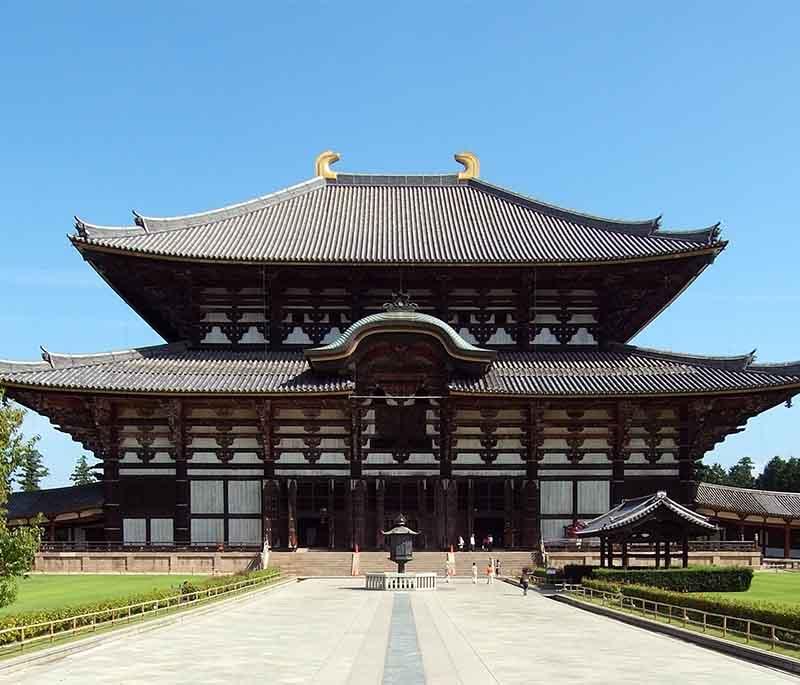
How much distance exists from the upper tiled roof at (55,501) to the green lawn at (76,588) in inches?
347

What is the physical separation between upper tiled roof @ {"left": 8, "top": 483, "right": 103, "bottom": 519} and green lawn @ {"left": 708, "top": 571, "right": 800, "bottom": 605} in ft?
105

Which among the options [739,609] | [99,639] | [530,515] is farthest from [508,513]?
[99,639]

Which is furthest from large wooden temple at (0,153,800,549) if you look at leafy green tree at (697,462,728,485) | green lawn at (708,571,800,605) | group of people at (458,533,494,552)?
leafy green tree at (697,462,728,485)

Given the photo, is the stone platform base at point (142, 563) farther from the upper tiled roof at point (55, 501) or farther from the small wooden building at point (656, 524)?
the small wooden building at point (656, 524)

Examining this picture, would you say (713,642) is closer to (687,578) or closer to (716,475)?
(687,578)

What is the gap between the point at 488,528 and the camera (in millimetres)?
48406

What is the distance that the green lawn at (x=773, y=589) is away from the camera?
29.6 meters

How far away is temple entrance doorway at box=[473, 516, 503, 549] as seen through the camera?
48188mm

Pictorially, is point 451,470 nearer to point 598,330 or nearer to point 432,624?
point 598,330

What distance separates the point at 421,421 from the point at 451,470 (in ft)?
9.54

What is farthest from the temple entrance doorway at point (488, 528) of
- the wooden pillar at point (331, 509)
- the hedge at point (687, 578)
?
the hedge at point (687, 578)

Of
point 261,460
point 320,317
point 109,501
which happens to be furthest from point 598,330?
point 109,501

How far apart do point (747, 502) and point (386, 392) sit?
24.9 meters

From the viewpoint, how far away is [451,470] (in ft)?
156
